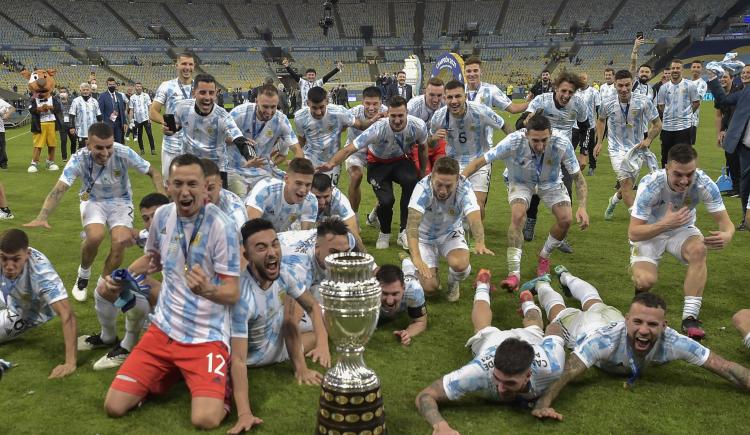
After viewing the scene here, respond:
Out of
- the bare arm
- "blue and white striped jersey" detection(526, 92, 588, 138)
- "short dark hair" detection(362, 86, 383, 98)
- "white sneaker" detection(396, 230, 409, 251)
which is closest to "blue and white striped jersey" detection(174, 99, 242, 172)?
"short dark hair" detection(362, 86, 383, 98)

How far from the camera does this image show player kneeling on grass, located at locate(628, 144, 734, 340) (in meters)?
6.12

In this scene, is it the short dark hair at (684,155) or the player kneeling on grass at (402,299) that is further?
the short dark hair at (684,155)

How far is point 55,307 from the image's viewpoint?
536 centimetres

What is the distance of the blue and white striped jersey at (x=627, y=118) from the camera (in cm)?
1109

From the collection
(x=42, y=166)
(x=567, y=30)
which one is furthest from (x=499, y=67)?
(x=42, y=166)

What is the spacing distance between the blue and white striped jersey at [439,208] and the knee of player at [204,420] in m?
3.20

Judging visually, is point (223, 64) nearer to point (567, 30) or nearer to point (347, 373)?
point (567, 30)

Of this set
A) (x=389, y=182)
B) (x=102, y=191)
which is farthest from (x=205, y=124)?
(x=389, y=182)

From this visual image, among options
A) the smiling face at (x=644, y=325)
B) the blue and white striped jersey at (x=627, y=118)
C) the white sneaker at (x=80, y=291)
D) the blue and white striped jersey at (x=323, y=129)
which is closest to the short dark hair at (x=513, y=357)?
the smiling face at (x=644, y=325)

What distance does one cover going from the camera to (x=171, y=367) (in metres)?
4.81

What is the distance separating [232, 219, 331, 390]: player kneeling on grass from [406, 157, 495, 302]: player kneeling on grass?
1.49 meters

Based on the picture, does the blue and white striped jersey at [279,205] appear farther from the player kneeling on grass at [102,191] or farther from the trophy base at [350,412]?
the trophy base at [350,412]

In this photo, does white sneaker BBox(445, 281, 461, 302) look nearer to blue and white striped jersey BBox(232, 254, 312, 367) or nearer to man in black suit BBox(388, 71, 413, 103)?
blue and white striped jersey BBox(232, 254, 312, 367)

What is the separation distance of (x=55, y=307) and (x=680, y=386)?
15.9 ft
